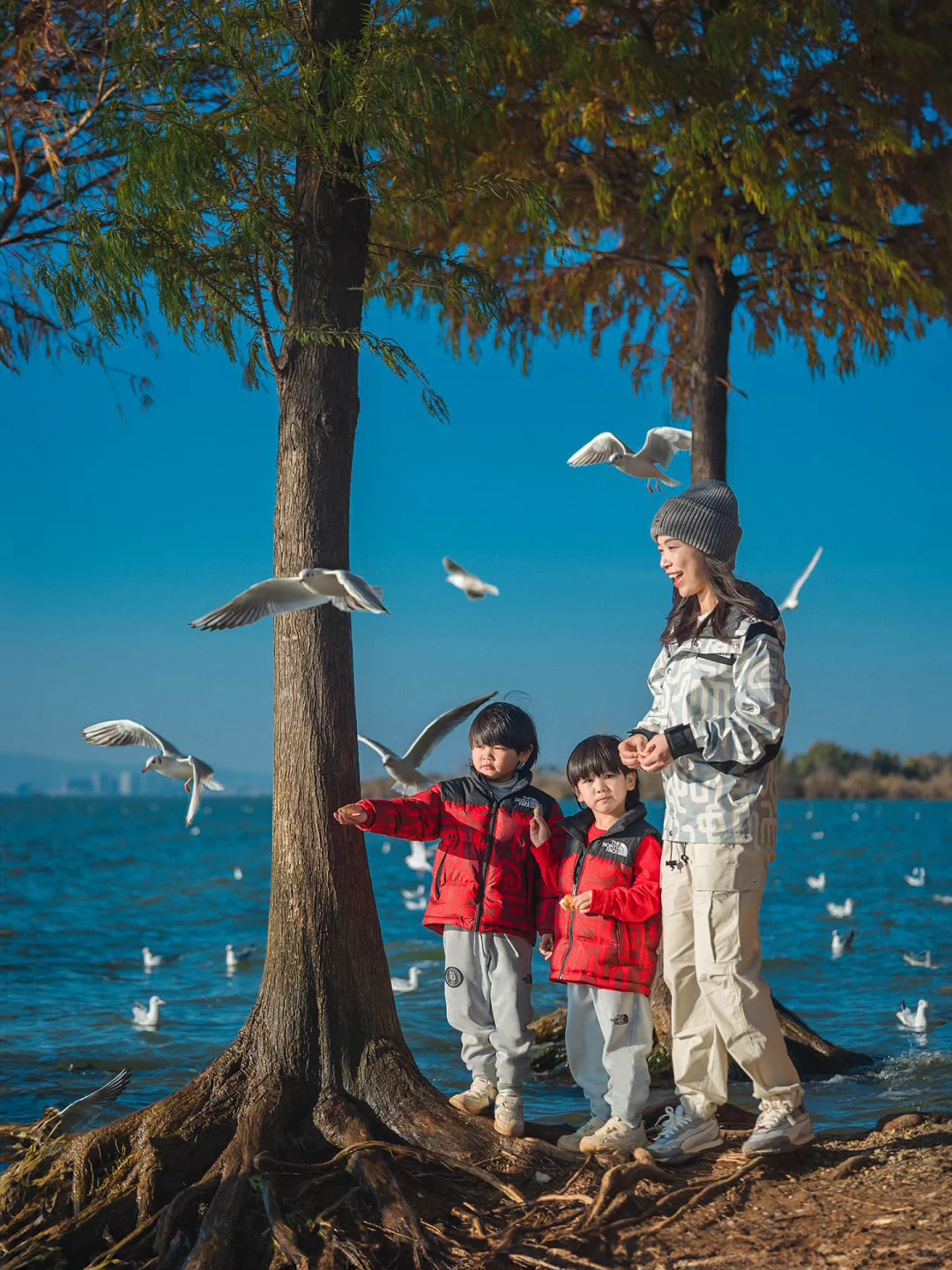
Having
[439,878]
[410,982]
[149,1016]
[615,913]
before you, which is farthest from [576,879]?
[410,982]

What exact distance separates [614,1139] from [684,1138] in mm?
272

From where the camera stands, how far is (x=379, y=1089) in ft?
18.2

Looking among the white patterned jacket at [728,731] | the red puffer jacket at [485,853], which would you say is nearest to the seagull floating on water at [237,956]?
the red puffer jacket at [485,853]

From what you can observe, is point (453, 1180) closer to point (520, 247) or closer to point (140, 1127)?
point (140, 1127)

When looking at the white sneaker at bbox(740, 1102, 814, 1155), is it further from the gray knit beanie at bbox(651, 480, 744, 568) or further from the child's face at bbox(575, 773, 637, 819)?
the gray knit beanie at bbox(651, 480, 744, 568)

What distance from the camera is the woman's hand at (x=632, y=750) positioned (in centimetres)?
487

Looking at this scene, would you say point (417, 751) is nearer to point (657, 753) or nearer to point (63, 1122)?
point (657, 753)

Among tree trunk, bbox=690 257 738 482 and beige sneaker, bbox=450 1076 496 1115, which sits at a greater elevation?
tree trunk, bbox=690 257 738 482

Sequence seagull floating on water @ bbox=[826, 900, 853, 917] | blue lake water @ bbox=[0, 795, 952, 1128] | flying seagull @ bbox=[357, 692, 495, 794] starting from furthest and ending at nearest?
seagull floating on water @ bbox=[826, 900, 853, 917], blue lake water @ bbox=[0, 795, 952, 1128], flying seagull @ bbox=[357, 692, 495, 794]

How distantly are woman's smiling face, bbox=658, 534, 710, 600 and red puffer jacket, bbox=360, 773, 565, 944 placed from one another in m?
1.14

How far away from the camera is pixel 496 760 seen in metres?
5.62

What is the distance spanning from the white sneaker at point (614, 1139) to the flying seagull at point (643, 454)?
3.31 meters

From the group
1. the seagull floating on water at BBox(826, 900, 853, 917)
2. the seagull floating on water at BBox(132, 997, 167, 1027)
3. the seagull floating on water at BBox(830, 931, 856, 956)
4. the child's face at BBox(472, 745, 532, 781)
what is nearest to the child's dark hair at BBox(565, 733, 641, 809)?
the child's face at BBox(472, 745, 532, 781)

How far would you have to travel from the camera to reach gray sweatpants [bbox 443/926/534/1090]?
17.6 ft
